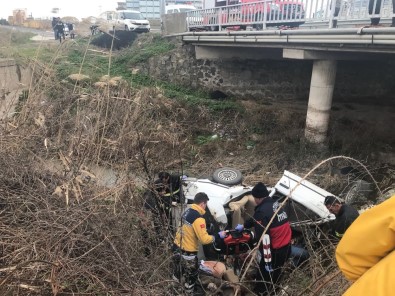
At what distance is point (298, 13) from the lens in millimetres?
8656

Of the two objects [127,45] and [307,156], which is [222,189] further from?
[127,45]

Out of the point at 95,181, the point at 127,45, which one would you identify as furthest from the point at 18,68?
the point at 95,181

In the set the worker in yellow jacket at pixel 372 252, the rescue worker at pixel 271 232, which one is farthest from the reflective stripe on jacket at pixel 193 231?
the worker in yellow jacket at pixel 372 252

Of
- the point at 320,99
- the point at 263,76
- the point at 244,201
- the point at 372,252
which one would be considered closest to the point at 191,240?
the point at 244,201

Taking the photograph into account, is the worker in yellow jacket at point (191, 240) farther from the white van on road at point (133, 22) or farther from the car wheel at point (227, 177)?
the white van on road at point (133, 22)

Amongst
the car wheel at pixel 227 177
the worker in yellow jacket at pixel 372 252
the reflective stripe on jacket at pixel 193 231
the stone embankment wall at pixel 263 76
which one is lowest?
the car wheel at pixel 227 177

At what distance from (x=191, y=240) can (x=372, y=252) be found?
298 cm

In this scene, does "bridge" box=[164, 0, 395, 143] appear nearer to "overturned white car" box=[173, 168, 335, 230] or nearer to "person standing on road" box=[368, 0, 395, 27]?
"person standing on road" box=[368, 0, 395, 27]

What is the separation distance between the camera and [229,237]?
4.48 meters

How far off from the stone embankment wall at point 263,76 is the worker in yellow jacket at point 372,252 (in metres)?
13.2

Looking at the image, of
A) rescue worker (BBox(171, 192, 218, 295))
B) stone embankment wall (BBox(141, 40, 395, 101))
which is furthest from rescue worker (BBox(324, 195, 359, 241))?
stone embankment wall (BBox(141, 40, 395, 101))

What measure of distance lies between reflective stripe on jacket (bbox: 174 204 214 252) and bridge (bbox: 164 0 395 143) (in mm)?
5193

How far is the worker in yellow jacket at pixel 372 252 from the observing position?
1408 millimetres

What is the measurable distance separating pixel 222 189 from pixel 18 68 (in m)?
9.56
